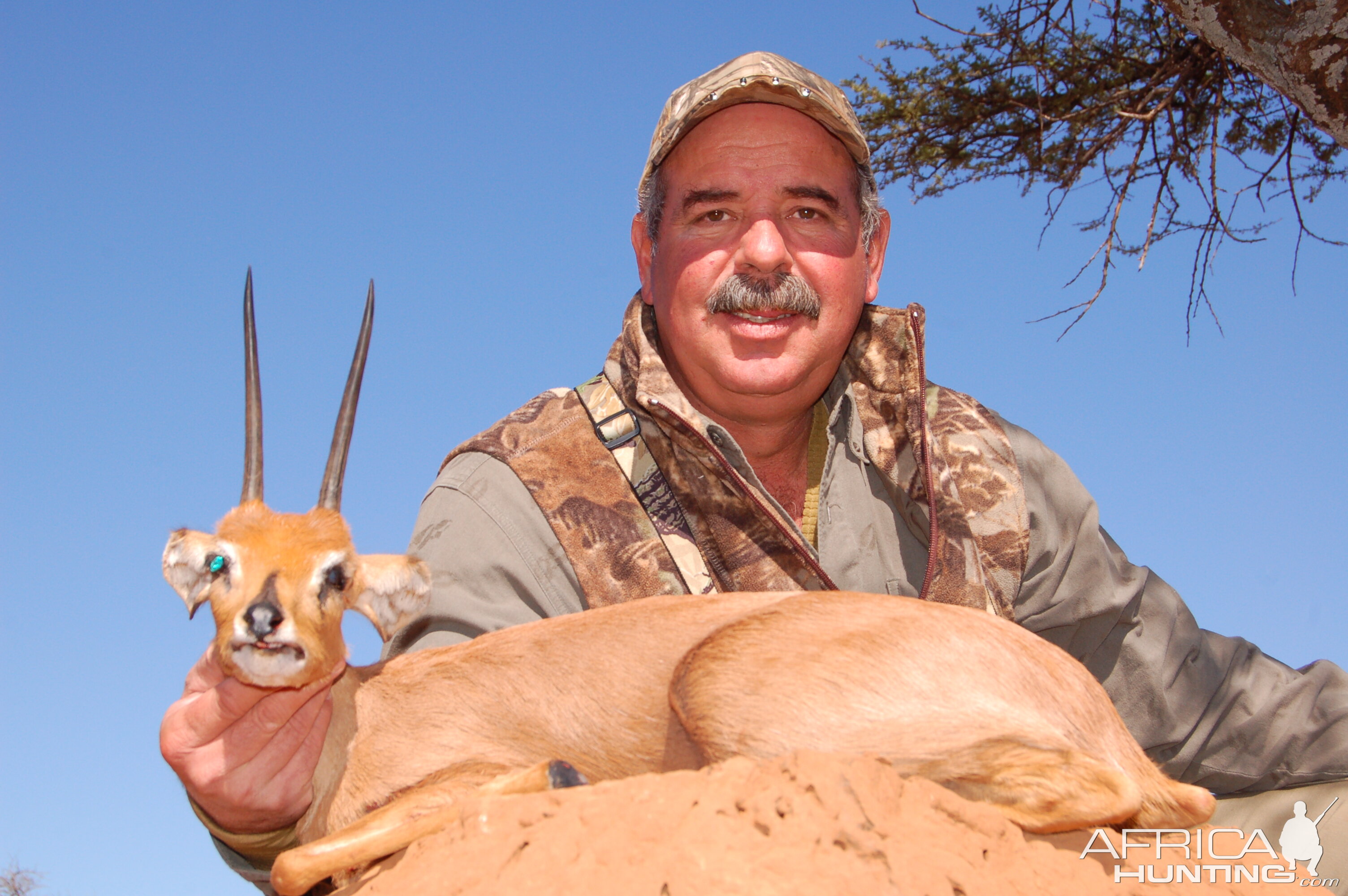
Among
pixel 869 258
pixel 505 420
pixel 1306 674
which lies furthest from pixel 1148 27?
pixel 505 420

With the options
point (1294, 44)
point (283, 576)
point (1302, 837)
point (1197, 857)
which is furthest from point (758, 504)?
point (1294, 44)

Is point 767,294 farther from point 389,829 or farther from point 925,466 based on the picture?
point 389,829

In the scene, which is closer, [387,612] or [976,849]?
[976,849]

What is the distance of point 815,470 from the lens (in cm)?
645

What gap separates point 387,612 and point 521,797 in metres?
1.24

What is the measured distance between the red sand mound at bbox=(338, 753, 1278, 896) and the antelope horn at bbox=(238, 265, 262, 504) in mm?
1737

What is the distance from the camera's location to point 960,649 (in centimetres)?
357

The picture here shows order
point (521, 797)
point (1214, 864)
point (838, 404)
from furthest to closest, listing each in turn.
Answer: point (838, 404), point (1214, 864), point (521, 797)

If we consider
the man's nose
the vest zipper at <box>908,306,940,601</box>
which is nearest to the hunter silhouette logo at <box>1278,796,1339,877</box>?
the vest zipper at <box>908,306,940,601</box>

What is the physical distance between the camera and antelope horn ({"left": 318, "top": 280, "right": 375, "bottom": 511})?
167 inches

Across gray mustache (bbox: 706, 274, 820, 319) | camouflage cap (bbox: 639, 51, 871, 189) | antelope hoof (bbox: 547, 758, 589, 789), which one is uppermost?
camouflage cap (bbox: 639, 51, 871, 189)

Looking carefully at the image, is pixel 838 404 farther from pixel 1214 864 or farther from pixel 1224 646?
pixel 1214 864

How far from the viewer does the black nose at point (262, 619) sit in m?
3.51

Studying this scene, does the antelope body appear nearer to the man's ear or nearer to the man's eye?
the man's eye
